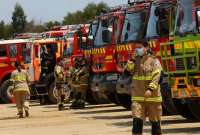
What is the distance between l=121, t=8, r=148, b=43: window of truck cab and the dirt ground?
2.05 metres

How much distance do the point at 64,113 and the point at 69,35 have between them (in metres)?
7.01

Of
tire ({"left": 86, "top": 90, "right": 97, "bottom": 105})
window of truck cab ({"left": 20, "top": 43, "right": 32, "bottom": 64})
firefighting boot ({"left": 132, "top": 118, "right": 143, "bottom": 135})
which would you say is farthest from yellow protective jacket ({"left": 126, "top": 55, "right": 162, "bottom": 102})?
window of truck cab ({"left": 20, "top": 43, "right": 32, "bottom": 64})

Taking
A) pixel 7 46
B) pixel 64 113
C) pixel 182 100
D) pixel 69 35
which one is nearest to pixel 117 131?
pixel 182 100

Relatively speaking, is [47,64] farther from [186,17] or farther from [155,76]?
[155,76]

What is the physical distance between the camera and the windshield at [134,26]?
16.8 meters

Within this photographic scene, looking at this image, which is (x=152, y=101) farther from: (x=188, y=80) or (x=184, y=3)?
(x=184, y=3)

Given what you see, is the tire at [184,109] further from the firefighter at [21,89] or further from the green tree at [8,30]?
the green tree at [8,30]

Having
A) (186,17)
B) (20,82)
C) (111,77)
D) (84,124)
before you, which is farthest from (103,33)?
(186,17)

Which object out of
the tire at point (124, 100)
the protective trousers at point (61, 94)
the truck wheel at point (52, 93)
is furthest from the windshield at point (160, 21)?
the truck wheel at point (52, 93)

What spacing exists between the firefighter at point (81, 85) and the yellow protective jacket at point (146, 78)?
895 cm

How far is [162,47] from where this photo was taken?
13750 mm

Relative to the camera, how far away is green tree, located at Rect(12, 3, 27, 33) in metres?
79.7

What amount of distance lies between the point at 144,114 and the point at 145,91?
1.36 ft

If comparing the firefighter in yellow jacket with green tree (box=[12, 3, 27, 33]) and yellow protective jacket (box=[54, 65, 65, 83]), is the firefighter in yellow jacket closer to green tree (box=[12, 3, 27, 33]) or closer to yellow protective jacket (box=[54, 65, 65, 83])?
yellow protective jacket (box=[54, 65, 65, 83])
